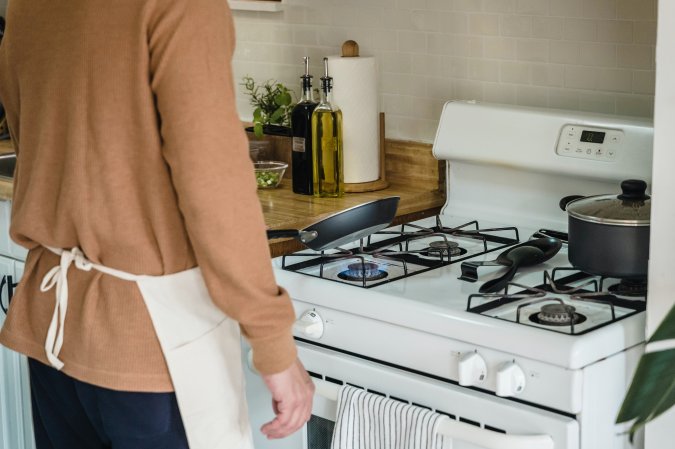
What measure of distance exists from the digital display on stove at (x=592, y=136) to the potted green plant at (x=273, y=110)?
951 millimetres

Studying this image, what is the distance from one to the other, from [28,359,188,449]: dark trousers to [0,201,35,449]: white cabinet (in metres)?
1.24

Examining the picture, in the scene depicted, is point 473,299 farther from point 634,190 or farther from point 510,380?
point 634,190

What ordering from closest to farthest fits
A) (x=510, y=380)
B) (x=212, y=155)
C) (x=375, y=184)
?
(x=212, y=155) < (x=510, y=380) < (x=375, y=184)

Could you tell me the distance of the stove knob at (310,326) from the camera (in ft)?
6.53

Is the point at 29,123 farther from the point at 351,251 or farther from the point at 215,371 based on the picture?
the point at 351,251

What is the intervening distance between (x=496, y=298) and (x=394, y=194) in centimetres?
82

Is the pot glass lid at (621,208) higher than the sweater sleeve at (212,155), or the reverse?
the sweater sleeve at (212,155)

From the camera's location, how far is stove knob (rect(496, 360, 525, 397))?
5.50 ft

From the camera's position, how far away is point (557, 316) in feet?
5.74

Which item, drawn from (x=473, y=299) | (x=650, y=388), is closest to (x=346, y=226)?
(x=473, y=299)

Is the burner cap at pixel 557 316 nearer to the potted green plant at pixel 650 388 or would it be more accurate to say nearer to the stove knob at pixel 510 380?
the stove knob at pixel 510 380

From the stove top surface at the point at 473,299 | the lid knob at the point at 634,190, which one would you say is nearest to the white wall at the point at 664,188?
the stove top surface at the point at 473,299

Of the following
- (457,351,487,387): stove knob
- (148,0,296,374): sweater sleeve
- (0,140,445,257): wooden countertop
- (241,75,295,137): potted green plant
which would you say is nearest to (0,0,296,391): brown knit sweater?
(148,0,296,374): sweater sleeve

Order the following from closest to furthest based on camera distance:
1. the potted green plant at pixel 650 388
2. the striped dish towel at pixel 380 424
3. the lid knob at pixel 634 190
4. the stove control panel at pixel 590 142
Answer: the potted green plant at pixel 650 388
the striped dish towel at pixel 380 424
the lid knob at pixel 634 190
the stove control panel at pixel 590 142
